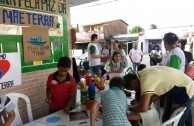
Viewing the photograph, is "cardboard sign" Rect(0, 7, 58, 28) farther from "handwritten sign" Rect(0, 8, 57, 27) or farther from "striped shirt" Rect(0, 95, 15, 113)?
"striped shirt" Rect(0, 95, 15, 113)

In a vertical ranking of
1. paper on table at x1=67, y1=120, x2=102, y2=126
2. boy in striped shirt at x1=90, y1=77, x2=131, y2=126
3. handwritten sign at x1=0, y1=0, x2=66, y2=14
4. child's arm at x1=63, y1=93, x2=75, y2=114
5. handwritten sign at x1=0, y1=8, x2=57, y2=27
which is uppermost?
handwritten sign at x1=0, y1=0, x2=66, y2=14

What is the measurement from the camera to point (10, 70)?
2.36 meters

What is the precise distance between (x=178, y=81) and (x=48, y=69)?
198 cm

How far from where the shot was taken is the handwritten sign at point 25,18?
7.38 ft

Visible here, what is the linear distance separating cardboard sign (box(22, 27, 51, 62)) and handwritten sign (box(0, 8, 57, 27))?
0.29ft

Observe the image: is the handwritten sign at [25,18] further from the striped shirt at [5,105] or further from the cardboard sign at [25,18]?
the striped shirt at [5,105]

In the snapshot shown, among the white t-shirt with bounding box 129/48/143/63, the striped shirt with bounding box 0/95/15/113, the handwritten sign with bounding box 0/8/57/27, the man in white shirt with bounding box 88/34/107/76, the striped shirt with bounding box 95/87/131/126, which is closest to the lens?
the striped shirt with bounding box 95/87/131/126

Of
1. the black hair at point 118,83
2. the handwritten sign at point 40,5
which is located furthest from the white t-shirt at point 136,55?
the black hair at point 118,83

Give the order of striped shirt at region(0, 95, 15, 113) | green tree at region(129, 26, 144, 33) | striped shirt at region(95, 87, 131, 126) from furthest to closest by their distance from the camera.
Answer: green tree at region(129, 26, 144, 33) → striped shirt at region(0, 95, 15, 113) → striped shirt at region(95, 87, 131, 126)

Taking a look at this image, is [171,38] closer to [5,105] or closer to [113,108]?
[113,108]

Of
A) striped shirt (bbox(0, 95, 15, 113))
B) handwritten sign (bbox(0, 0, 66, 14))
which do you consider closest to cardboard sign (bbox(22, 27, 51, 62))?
handwritten sign (bbox(0, 0, 66, 14))

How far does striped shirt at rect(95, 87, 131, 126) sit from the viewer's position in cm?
133

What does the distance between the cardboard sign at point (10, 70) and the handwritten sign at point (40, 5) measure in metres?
0.67

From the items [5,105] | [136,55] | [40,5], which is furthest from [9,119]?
[136,55]
